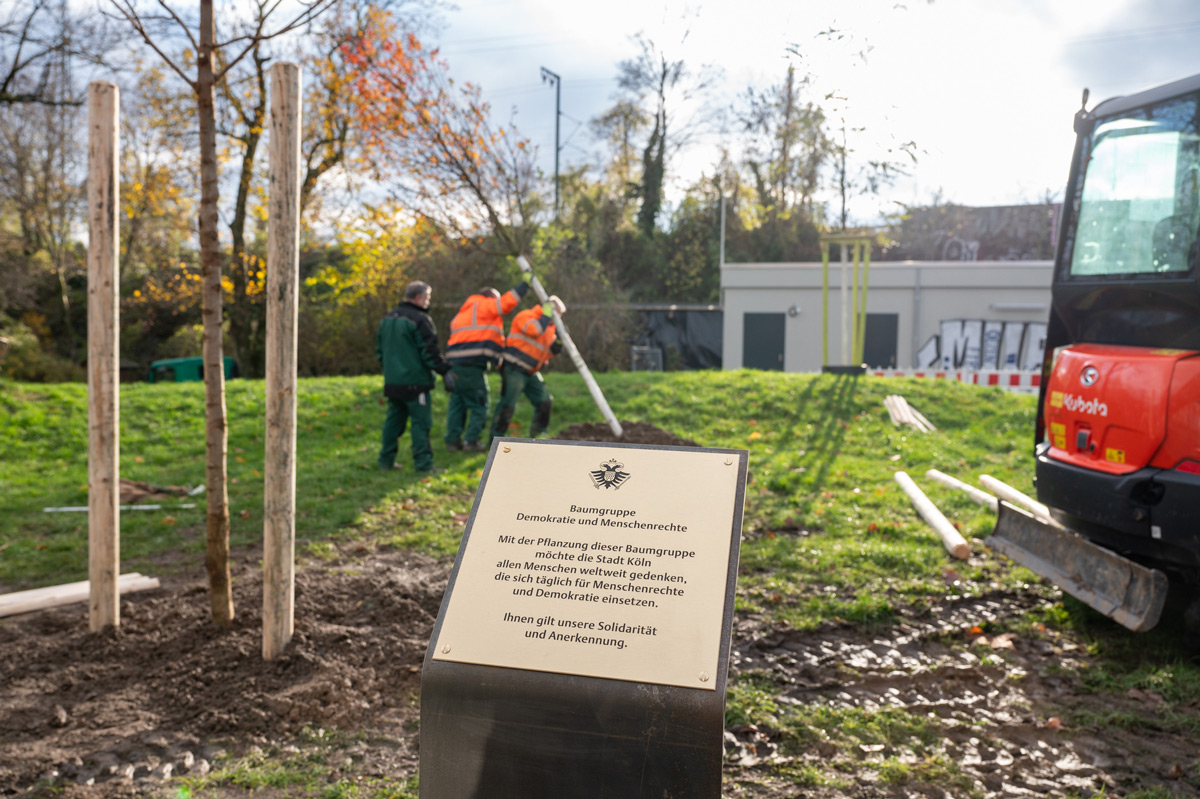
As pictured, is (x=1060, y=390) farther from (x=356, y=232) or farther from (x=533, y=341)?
(x=356, y=232)

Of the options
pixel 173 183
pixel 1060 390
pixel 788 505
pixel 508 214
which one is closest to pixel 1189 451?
pixel 1060 390

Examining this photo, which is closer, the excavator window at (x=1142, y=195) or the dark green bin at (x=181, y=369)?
the excavator window at (x=1142, y=195)

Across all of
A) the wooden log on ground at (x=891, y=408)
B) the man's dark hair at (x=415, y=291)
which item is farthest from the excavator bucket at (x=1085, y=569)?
the wooden log on ground at (x=891, y=408)

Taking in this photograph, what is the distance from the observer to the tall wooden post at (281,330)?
415cm

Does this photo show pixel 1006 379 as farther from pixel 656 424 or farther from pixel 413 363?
pixel 413 363

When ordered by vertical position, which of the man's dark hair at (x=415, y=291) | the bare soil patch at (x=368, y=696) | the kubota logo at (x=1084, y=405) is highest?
the man's dark hair at (x=415, y=291)

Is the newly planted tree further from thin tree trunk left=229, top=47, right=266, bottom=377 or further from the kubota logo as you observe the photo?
thin tree trunk left=229, top=47, right=266, bottom=377

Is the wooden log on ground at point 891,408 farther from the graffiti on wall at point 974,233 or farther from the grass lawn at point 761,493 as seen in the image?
the graffiti on wall at point 974,233

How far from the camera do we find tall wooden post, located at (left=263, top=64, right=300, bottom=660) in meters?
4.15

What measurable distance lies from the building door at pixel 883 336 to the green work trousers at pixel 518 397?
18.8 metres

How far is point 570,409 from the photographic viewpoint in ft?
40.6

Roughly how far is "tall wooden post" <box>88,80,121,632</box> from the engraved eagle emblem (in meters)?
3.13

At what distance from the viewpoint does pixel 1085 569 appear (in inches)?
195

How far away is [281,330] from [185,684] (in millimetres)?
1803
